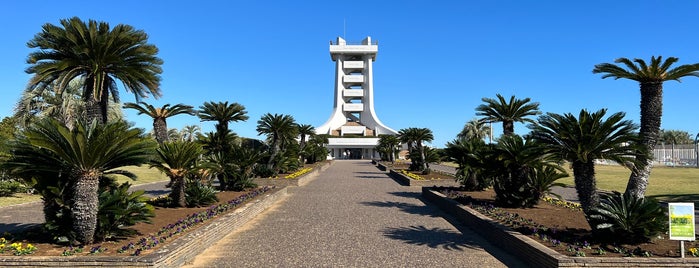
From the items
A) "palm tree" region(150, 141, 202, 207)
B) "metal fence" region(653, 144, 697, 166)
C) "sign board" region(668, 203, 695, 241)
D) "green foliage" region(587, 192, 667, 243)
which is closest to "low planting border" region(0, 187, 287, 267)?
"palm tree" region(150, 141, 202, 207)

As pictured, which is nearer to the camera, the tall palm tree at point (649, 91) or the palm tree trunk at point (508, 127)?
the tall palm tree at point (649, 91)

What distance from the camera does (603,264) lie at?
622cm

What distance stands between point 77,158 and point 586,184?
9817mm

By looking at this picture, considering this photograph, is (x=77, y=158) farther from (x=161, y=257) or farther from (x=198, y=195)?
(x=198, y=195)

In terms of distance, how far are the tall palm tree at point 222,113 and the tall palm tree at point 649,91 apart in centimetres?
1831

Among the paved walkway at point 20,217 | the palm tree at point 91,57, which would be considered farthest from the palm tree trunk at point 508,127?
the paved walkway at point 20,217

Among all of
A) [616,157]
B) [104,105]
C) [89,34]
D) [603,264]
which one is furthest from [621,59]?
[104,105]

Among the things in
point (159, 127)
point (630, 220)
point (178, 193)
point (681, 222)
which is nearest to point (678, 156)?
point (630, 220)

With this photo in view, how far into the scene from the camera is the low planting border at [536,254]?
618cm

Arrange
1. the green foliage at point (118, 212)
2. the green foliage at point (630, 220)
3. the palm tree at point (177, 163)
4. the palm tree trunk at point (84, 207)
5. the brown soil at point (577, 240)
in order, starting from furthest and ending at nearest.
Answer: the palm tree at point (177, 163)
the green foliage at point (118, 212)
the palm tree trunk at point (84, 207)
the green foliage at point (630, 220)
the brown soil at point (577, 240)

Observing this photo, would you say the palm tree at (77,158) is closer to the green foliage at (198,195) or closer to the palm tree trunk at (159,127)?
the green foliage at (198,195)

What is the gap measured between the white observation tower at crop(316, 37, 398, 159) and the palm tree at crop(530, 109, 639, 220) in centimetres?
9035

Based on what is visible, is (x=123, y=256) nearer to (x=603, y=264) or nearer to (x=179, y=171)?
(x=179, y=171)

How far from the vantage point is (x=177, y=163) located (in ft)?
39.5
